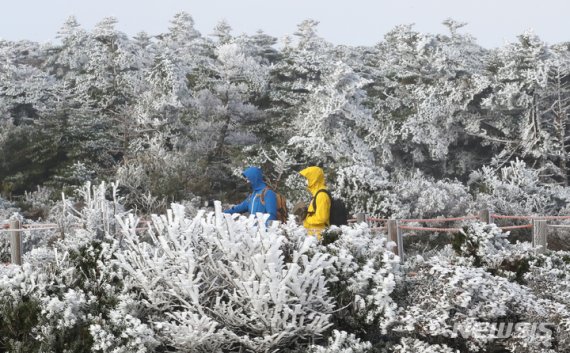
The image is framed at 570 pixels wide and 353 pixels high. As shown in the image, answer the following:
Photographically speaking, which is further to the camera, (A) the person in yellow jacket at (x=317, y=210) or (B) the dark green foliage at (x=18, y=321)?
(A) the person in yellow jacket at (x=317, y=210)

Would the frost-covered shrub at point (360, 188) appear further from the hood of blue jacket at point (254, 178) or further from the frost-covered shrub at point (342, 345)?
the frost-covered shrub at point (342, 345)

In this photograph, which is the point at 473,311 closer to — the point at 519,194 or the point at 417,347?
the point at 417,347

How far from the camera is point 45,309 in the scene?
187 inches

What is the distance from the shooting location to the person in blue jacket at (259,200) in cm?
697

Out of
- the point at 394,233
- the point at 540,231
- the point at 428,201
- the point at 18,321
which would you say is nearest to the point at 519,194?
the point at 428,201

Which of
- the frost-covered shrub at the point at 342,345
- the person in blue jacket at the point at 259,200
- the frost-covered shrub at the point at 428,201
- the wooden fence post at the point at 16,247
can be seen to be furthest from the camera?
the frost-covered shrub at the point at 428,201

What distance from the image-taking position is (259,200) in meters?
7.05

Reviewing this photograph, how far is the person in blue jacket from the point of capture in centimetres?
697

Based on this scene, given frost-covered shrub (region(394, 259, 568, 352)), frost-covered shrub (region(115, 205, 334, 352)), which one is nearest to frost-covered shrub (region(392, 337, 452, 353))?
frost-covered shrub (region(394, 259, 568, 352))

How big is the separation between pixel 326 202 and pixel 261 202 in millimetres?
602

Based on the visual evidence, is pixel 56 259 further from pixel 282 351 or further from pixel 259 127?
pixel 259 127

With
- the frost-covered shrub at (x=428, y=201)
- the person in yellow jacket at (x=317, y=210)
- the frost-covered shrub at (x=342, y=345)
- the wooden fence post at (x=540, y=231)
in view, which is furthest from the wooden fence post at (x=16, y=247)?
the frost-covered shrub at (x=428, y=201)

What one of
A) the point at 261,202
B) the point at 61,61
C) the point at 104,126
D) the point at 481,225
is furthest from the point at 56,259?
the point at 61,61

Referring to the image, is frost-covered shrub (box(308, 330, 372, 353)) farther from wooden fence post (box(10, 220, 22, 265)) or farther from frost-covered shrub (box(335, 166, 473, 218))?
frost-covered shrub (box(335, 166, 473, 218))
